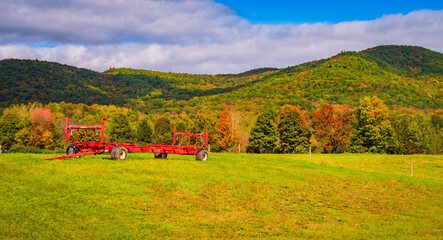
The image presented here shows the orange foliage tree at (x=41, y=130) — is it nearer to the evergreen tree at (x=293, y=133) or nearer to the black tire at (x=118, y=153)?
the evergreen tree at (x=293, y=133)

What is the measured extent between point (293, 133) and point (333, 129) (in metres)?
10.0

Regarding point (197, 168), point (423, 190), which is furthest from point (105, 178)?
point (423, 190)

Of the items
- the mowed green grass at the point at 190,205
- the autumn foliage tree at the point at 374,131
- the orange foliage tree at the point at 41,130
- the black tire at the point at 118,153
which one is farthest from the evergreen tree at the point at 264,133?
the black tire at the point at 118,153

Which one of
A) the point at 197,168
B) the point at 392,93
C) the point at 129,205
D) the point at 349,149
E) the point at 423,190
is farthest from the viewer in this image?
the point at 392,93

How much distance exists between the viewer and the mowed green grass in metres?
10.1

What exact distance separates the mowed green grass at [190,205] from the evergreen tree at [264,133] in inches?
1912

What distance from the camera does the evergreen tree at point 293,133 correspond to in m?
70.6

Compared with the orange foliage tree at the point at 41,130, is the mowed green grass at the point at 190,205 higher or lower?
lower

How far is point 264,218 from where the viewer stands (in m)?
13.1

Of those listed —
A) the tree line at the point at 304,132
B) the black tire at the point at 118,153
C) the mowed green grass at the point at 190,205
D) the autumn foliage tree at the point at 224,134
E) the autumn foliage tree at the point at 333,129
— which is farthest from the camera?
the autumn foliage tree at the point at 333,129

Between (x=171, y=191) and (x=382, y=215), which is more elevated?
(x=171, y=191)

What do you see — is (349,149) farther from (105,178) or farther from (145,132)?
(105,178)

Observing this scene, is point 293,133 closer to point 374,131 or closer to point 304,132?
point 304,132

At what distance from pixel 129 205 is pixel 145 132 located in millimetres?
74005
